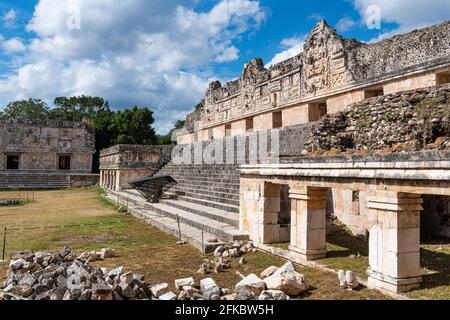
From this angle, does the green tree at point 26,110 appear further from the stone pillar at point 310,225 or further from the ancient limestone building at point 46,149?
the stone pillar at point 310,225

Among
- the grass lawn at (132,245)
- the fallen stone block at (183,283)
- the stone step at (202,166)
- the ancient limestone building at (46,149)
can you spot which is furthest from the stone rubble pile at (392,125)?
the ancient limestone building at (46,149)

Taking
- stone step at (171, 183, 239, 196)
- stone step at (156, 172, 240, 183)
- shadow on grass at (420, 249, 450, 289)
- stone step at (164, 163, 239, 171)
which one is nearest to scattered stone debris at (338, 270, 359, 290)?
shadow on grass at (420, 249, 450, 289)

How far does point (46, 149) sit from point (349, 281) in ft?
106

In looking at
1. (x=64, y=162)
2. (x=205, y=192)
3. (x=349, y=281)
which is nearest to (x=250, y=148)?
(x=205, y=192)

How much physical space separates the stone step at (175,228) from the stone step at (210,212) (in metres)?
0.65

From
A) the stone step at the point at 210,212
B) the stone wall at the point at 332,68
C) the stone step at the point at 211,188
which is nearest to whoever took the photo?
the stone step at the point at 210,212

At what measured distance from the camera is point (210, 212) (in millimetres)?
10078

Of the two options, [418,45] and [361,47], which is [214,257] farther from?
[361,47]

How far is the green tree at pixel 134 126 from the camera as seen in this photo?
3844 centimetres

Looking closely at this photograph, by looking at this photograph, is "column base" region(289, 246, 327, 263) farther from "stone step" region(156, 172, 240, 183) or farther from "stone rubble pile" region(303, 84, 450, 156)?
"stone step" region(156, 172, 240, 183)

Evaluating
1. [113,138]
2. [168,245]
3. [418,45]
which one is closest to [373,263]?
[168,245]

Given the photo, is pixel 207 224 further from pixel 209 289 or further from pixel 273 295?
pixel 273 295
